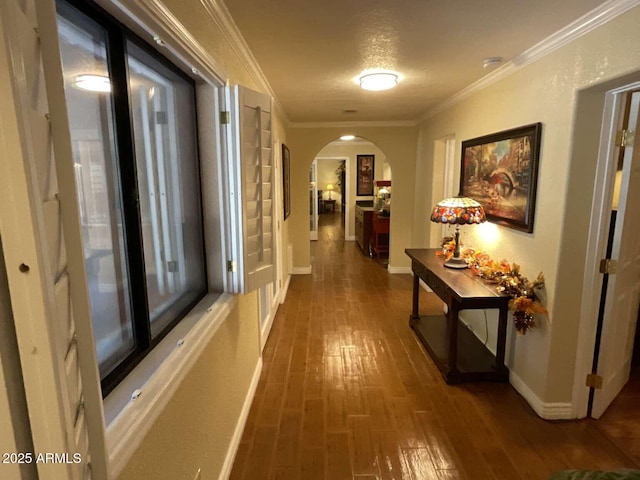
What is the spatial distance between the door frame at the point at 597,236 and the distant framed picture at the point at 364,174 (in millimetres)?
6506

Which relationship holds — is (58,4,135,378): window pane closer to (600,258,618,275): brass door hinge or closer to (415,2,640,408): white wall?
(415,2,640,408): white wall

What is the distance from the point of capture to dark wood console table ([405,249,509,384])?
249 cm

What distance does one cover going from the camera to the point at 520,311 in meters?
2.37

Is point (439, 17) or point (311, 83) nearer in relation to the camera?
point (439, 17)

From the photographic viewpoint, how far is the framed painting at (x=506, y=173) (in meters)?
2.40

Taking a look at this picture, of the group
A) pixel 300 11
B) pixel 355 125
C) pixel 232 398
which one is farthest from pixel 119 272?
pixel 355 125

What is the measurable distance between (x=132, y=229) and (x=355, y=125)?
460 centimetres

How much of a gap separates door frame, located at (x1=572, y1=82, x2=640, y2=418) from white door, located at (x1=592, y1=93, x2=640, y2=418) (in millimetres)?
54

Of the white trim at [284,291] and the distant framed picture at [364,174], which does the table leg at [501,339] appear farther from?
the distant framed picture at [364,174]

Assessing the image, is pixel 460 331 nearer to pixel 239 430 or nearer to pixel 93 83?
pixel 239 430

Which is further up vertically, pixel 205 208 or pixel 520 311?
pixel 205 208

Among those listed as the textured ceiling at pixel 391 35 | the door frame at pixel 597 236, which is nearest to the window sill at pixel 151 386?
the textured ceiling at pixel 391 35

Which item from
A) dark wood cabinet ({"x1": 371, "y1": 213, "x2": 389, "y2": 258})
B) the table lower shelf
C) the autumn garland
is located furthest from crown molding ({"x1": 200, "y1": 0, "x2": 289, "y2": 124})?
dark wood cabinet ({"x1": 371, "y1": 213, "x2": 389, "y2": 258})

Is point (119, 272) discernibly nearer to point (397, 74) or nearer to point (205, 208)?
point (205, 208)
